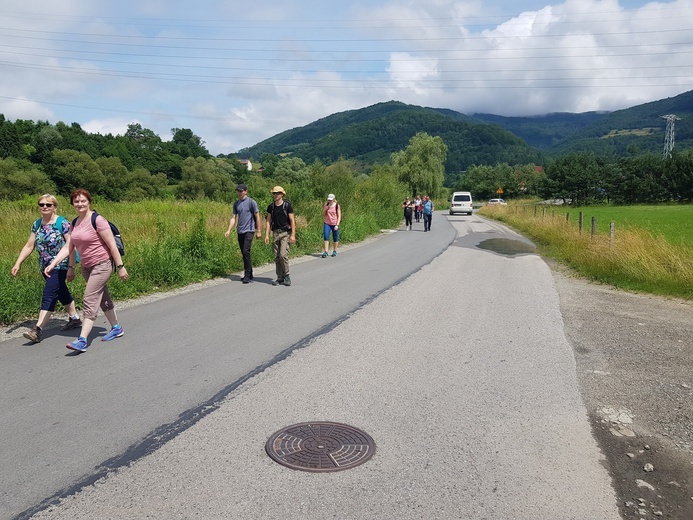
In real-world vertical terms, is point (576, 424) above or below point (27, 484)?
below

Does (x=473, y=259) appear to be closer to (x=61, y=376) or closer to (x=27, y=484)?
(x=61, y=376)

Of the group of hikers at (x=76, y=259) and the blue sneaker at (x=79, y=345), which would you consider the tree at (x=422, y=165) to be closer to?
the group of hikers at (x=76, y=259)

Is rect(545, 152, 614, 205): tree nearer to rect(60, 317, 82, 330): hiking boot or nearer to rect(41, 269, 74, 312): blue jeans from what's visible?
rect(60, 317, 82, 330): hiking boot

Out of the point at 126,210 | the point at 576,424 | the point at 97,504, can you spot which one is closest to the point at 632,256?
the point at 576,424

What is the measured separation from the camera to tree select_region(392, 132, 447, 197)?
69287 millimetres

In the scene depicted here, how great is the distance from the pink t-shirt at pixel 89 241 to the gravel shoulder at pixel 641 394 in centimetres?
534

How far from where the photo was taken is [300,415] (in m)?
4.29

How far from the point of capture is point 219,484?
324 cm

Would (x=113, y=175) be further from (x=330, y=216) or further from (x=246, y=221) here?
(x=246, y=221)

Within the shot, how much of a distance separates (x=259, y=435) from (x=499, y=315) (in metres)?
5.19

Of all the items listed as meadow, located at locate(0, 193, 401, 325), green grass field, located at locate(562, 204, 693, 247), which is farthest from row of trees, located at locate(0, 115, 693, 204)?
meadow, located at locate(0, 193, 401, 325)

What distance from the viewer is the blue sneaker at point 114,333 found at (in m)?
6.50

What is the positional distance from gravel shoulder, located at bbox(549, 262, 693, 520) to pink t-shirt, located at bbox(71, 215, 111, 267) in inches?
210

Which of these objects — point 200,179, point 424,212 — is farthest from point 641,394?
point 200,179
